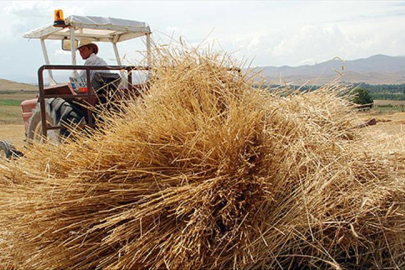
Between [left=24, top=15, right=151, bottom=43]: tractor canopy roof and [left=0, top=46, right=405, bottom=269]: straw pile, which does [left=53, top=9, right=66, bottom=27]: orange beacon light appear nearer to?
[left=24, top=15, right=151, bottom=43]: tractor canopy roof

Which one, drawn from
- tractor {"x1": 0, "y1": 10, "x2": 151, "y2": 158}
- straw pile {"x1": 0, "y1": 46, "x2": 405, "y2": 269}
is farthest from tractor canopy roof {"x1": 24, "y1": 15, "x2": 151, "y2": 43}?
straw pile {"x1": 0, "y1": 46, "x2": 405, "y2": 269}

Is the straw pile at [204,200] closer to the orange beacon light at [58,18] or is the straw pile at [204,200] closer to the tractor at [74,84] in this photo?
the tractor at [74,84]

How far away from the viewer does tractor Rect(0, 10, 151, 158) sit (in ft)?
12.8

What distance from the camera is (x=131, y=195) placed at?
7.82ft

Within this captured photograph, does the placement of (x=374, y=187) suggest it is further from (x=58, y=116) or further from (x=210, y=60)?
(x=58, y=116)

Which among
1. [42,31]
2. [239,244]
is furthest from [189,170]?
[42,31]

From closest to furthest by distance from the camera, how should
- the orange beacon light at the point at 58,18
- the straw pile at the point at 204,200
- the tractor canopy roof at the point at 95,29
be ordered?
the straw pile at the point at 204,200, the orange beacon light at the point at 58,18, the tractor canopy roof at the point at 95,29

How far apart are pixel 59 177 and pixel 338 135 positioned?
174 cm

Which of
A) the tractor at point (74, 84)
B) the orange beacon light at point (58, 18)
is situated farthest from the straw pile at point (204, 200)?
the orange beacon light at point (58, 18)

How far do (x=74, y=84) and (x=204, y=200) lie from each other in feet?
12.2

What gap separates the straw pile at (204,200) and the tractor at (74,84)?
678mm

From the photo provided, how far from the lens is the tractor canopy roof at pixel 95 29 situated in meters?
5.57

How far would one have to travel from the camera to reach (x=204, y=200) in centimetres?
220

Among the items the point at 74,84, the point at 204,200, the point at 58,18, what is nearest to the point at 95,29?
the point at 58,18
